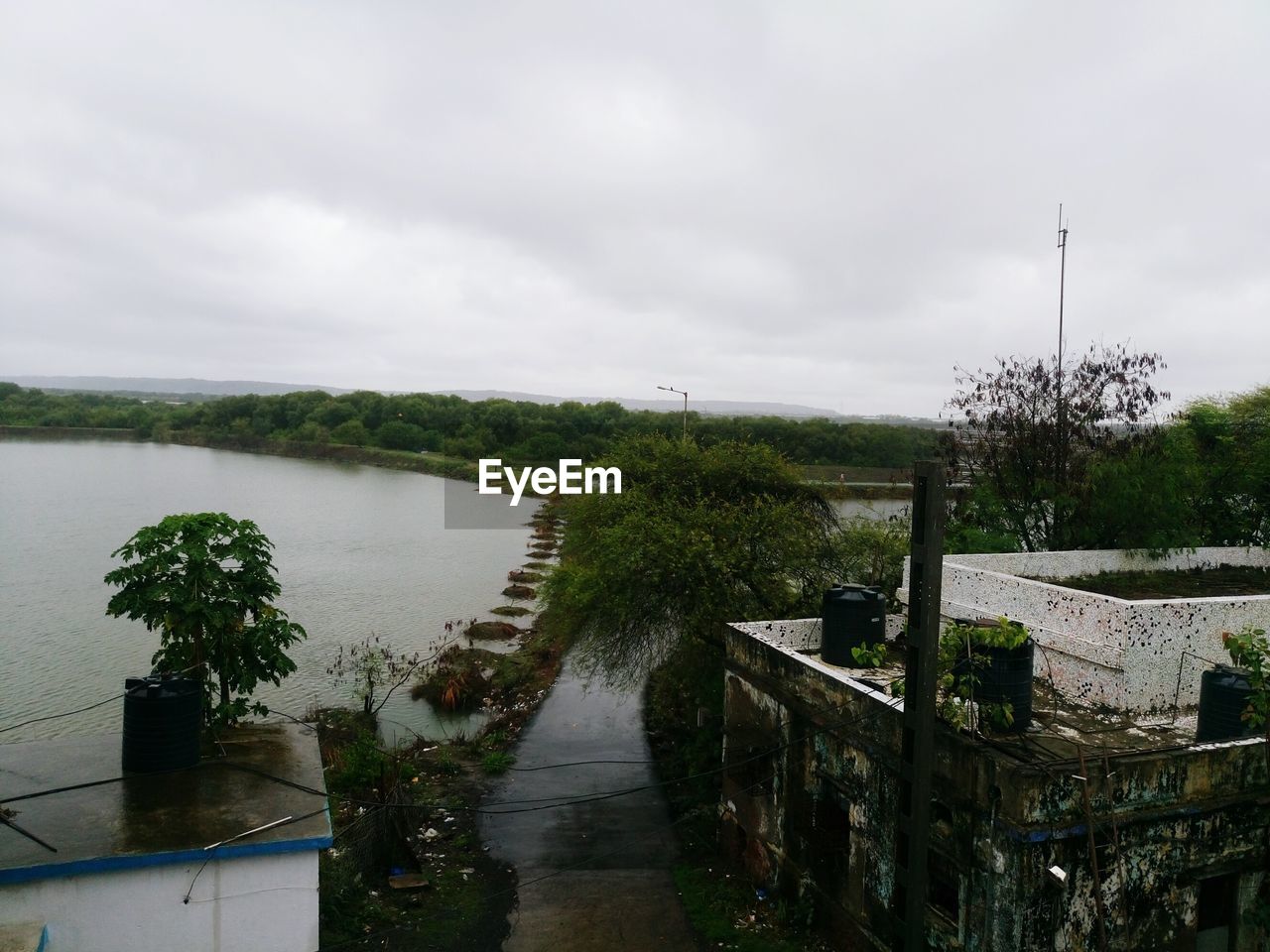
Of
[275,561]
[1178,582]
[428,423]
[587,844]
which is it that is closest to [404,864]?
[587,844]

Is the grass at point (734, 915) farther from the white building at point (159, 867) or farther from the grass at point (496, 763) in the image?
the grass at point (496, 763)

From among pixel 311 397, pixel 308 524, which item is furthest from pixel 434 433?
pixel 308 524

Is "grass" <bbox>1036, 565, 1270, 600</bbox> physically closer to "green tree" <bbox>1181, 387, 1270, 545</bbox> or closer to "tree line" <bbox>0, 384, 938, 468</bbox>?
"green tree" <bbox>1181, 387, 1270, 545</bbox>

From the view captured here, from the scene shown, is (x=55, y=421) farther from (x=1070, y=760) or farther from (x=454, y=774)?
(x=1070, y=760)

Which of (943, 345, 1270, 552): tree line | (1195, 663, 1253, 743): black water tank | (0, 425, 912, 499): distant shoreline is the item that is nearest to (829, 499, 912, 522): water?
(943, 345, 1270, 552): tree line

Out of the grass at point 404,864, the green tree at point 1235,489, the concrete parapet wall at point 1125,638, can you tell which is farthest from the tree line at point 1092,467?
the grass at point 404,864
